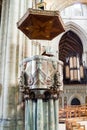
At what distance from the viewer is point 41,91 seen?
5082mm

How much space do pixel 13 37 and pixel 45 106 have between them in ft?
7.06

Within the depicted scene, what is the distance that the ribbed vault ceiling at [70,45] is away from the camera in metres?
21.0

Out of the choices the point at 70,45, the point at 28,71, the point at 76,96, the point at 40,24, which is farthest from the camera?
the point at 70,45

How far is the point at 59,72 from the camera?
17.5 ft

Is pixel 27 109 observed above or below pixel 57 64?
below

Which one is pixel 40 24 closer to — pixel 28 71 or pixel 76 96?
pixel 28 71

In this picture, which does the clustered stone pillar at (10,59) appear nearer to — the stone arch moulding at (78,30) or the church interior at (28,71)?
the church interior at (28,71)

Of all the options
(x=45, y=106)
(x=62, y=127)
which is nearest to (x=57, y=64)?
(x=45, y=106)

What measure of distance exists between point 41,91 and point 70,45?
18685mm

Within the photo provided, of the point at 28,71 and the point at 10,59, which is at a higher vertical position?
the point at 10,59

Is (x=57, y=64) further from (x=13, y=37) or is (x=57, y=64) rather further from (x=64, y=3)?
(x=64, y=3)

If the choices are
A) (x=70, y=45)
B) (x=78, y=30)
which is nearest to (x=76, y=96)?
(x=70, y=45)

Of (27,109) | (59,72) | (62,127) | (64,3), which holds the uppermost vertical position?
(64,3)

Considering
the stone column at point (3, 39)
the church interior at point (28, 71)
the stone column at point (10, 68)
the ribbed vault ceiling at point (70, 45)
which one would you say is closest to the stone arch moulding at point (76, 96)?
the ribbed vault ceiling at point (70, 45)
